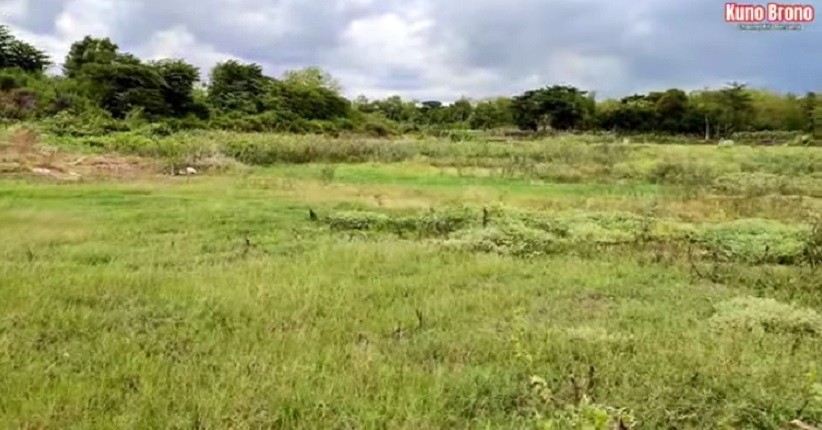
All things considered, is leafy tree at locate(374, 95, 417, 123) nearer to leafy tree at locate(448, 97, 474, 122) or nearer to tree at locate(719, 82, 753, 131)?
leafy tree at locate(448, 97, 474, 122)

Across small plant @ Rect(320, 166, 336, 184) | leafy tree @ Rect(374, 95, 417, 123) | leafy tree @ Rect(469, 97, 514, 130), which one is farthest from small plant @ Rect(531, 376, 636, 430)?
leafy tree @ Rect(374, 95, 417, 123)

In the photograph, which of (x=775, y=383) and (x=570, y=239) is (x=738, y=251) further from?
(x=775, y=383)

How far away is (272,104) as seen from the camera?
47562 millimetres

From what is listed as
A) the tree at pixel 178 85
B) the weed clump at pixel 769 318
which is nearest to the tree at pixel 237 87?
the tree at pixel 178 85

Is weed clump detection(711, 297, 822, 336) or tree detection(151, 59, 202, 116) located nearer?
weed clump detection(711, 297, 822, 336)

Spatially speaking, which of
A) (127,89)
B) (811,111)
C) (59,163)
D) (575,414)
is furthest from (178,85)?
(811,111)

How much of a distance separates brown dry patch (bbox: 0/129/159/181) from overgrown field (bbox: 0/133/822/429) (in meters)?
3.63

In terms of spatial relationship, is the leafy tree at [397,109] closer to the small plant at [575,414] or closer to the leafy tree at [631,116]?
the leafy tree at [631,116]

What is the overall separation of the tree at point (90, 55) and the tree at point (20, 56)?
1.69 meters

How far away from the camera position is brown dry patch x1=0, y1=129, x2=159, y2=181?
1992 cm

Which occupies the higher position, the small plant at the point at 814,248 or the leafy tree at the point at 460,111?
the leafy tree at the point at 460,111

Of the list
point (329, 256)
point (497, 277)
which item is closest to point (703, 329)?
point (497, 277)

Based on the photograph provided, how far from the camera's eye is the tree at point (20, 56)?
1766 inches

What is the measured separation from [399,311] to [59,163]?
1851 centimetres
